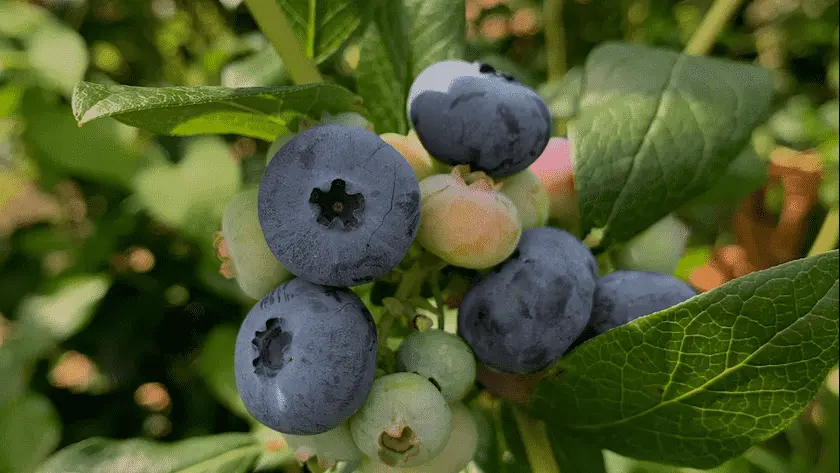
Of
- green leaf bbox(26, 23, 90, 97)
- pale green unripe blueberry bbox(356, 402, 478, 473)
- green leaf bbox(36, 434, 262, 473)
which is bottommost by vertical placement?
green leaf bbox(36, 434, 262, 473)

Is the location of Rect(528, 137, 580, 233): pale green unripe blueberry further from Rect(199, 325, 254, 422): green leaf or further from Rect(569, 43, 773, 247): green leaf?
Rect(199, 325, 254, 422): green leaf

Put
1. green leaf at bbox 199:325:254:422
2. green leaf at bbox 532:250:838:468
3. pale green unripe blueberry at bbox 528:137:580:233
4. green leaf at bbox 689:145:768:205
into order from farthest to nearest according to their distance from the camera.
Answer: green leaf at bbox 199:325:254:422 → green leaf at bbox 689:145:768:205 → pale green unripe blueberry at bbox 528:137:580:233 → green leaf at bbox 532:250:838:468

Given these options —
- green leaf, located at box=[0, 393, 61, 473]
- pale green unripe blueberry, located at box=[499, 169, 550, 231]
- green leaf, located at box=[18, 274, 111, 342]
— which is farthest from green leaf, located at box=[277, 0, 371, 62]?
green leaf, located at box=[0, 393, 61, 473]

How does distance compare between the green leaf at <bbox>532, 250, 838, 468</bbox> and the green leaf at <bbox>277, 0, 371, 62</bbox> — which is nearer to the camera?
the green leaf at <bbox>532, 250, 838, 468</bbox>

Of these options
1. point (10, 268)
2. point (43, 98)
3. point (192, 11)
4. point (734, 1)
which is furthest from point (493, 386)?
point (192, 11)

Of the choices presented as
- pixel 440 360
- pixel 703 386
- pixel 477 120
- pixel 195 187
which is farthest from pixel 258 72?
pixel 703 386

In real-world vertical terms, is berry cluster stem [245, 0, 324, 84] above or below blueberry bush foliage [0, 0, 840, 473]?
above

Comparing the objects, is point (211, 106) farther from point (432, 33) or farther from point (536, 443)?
point (536, 443)

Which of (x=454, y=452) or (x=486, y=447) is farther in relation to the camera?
(x=486, y=447)
